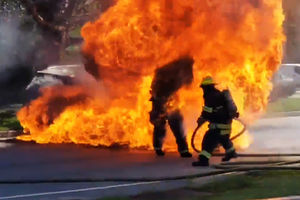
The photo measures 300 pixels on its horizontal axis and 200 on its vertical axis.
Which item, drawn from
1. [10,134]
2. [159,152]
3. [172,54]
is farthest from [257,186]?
[10,134]

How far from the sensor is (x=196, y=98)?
43.8 feet

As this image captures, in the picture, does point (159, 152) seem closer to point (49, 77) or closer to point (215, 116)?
point (215, 116)

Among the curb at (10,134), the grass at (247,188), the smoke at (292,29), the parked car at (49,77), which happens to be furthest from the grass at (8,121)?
the grass at (247,188)

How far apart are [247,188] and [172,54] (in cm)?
436

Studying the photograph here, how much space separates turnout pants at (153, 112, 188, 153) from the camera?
12.7 m

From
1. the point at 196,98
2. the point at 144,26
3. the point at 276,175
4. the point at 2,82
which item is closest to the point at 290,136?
the point at 196,98

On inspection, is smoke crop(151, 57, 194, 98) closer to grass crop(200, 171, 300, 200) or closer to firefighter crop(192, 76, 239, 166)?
firefighter crop(192, 76, 239, 166)

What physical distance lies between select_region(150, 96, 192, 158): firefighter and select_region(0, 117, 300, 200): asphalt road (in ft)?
0.75

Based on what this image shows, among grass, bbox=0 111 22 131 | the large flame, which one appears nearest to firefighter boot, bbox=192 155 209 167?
the large flame

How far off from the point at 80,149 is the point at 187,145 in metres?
2.30

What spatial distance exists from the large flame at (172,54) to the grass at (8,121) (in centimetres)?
370

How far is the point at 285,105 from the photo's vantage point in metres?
23.0

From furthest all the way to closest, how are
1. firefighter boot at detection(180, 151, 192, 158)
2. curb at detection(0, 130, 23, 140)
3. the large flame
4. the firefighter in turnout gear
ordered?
curb at detection(0, 130, 23, 140) → the large flame → the firefighter in turnout gear → firefighter boot at detection(180, 151, 192, 158)

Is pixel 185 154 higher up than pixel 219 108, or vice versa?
pixel 219 108
